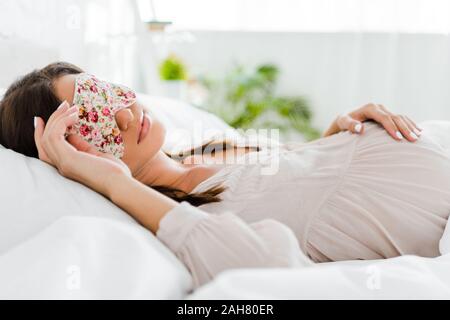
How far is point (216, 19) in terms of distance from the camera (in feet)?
13.0

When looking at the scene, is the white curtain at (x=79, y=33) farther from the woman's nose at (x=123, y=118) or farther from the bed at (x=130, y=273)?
the bed at (x=130, y=273)

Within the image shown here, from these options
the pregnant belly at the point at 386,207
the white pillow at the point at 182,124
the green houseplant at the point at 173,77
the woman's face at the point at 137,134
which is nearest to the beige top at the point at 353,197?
the pregnant belly at the point at 386,207

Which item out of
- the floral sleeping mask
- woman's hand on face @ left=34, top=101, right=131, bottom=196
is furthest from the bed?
the floral sleeping mask

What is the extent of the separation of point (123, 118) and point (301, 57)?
292 centimetres

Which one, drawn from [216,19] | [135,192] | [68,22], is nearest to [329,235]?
[135,192]

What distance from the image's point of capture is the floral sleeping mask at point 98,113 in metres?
1.14

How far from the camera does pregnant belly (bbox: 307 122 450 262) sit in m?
1.06

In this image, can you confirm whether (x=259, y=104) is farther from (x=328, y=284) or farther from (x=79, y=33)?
(x=328, y=284)

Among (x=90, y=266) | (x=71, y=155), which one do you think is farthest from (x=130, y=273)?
(x=71, y=155)

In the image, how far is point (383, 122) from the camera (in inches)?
49.9

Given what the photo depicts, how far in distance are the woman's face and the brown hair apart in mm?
40

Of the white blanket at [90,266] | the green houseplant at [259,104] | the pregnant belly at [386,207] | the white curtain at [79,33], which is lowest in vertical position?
the green houseplant at [259,104]

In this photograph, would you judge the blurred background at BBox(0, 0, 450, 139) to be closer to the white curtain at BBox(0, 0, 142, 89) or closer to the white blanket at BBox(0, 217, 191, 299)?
the white curtain at BBox(0, 0, 142, 89)

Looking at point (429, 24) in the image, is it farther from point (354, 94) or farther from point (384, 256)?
point (384, 256)
